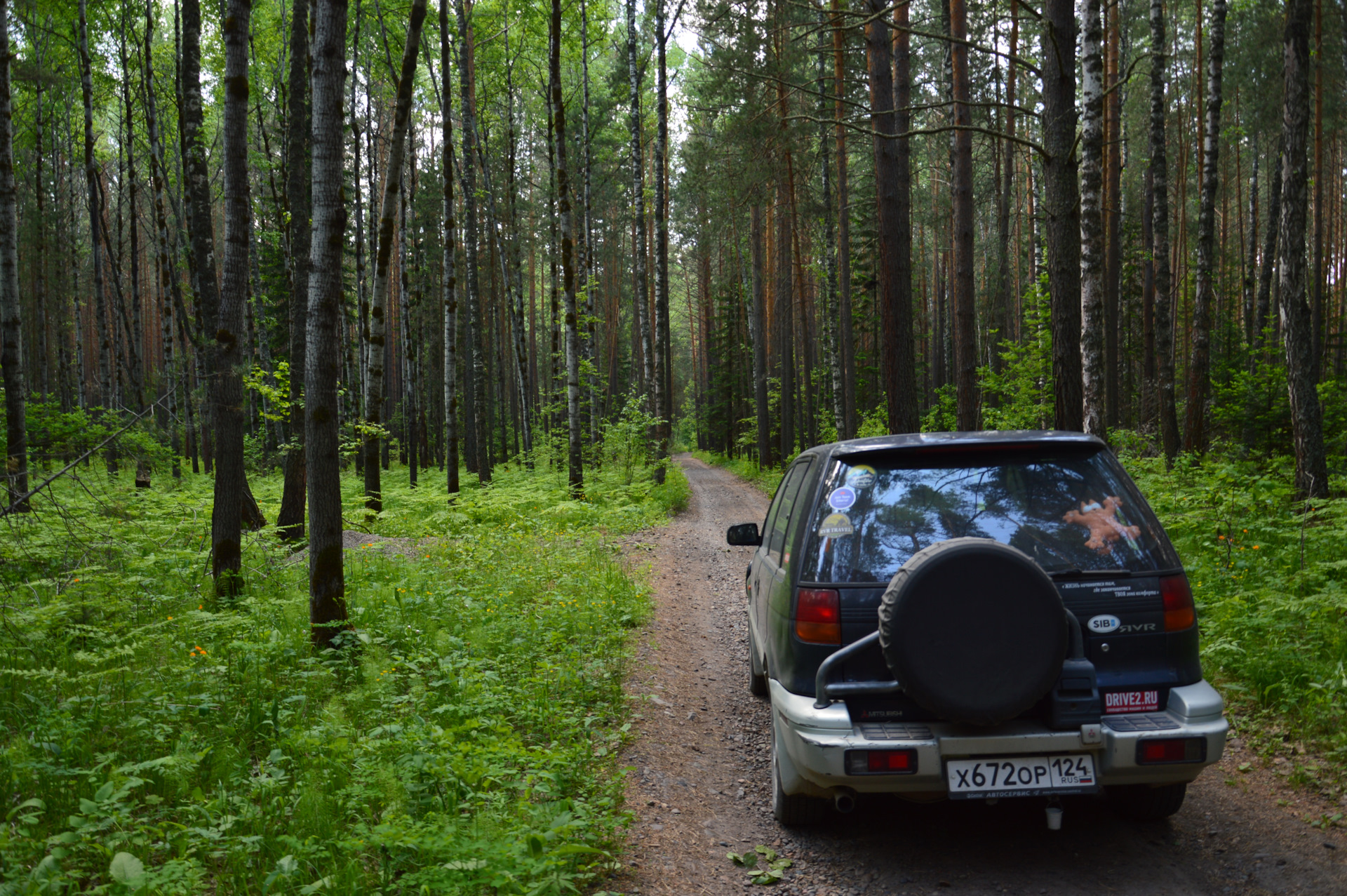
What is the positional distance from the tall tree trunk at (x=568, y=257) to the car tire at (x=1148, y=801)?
1399 cm

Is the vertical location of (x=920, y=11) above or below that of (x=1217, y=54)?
above

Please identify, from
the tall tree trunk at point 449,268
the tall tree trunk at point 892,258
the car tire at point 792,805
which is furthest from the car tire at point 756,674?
the tall tree trunk at point 449,268

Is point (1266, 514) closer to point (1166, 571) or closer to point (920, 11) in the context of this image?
point (1166, 571)

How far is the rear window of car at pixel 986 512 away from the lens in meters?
3.25

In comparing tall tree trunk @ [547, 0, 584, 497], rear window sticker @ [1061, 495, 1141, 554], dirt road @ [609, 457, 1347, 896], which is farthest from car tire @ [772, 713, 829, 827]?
tall tree trunk @ [547, 0, 584, 497]

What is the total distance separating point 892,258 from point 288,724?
32.3 feet

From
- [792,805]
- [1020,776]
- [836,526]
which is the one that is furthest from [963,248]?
[1020,776]

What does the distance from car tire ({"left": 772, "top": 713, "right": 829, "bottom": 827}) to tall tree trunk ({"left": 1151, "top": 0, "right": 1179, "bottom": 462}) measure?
13.7 meters

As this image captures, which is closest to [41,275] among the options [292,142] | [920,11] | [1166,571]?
[292,142]

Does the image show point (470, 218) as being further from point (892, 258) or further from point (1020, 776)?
point (1020, 776)

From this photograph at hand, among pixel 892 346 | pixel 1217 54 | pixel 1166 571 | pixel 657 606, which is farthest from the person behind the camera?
pixel 1217 54

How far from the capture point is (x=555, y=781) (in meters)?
3.78

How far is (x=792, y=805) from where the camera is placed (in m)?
3.67

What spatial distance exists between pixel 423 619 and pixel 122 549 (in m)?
2.71
